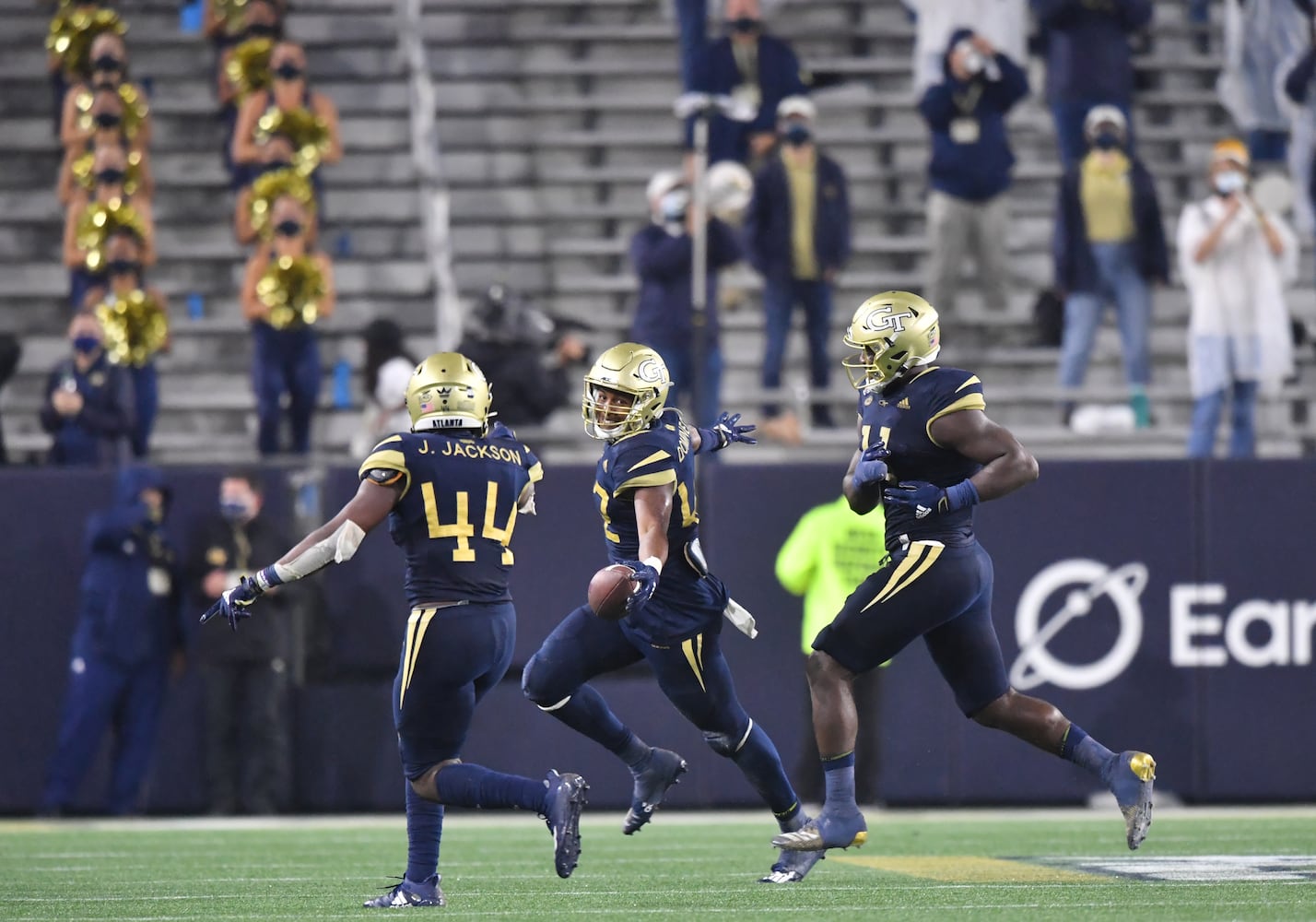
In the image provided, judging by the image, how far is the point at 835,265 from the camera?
13094 mm

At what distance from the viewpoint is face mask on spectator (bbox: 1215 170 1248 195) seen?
41.2ft

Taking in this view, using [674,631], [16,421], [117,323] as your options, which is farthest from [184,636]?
[674,631]

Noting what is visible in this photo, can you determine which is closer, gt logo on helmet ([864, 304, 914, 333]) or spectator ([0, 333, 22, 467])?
gt logo on helmet ([864, 304, 914, 333])

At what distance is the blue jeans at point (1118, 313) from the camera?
13031 millimetres

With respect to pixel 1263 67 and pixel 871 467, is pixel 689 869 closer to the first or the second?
pixel 871 467

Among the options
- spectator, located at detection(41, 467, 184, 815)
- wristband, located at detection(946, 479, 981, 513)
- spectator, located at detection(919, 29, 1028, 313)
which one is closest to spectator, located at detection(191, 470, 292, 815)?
spectator, located at detection(41, 467, 184, 815)

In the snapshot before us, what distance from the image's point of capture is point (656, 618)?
7.79m

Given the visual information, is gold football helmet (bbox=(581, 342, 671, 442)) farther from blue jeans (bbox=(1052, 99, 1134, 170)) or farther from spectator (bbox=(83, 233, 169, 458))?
blue jeans (bbox=(1052, 99, 1134, 170))

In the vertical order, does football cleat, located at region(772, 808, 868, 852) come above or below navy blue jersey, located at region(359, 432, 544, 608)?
below

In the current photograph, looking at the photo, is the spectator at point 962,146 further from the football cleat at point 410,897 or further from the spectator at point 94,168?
the football cleat at point 410,897

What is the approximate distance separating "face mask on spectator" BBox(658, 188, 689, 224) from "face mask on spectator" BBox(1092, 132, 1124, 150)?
257 centimetres

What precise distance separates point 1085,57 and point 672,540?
→ 7.16m

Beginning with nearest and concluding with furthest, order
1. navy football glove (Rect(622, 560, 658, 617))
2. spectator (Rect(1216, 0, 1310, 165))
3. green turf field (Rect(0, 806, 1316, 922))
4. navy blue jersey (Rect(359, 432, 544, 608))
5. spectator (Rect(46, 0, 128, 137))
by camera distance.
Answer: green turf field (Rect(0, 806, 1316, 922)) < navy blue jersey (Rect(359, 432, 544, 608)) < navy football glove (Rect(622, 560, 658, 617)) < spectator (Rect(1216, 0, 1310, 165)) < spectator (Rect(46, 0, 128, 137))

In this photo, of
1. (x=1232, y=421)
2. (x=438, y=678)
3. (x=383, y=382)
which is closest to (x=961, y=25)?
(x=1232, y=421)
